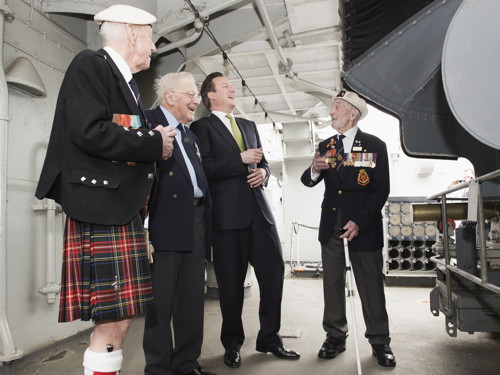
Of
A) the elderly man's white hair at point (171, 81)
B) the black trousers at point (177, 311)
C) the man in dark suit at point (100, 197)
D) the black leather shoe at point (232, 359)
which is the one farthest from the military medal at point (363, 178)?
the man in dark suit at point (100, 197)

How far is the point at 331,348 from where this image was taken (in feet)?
8.81

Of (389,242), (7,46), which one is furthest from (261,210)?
(389,242)

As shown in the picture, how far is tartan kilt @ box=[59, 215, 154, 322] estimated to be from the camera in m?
1.35

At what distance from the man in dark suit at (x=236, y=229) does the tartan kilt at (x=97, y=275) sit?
116 cm

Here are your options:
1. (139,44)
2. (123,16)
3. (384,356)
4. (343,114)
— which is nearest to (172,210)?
(139,44)

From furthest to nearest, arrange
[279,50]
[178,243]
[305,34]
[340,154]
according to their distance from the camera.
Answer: [279,50]
[305,34]
[340,154]
[178,243]

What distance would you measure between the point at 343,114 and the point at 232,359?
1824mm

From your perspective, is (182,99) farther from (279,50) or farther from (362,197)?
(279,50)

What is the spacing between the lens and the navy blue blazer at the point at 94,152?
4.42ft

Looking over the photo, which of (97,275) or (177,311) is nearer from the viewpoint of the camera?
(97,275)

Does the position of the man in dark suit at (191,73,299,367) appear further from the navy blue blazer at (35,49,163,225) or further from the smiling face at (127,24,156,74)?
the navy blue blazer at (35,49,163,225)

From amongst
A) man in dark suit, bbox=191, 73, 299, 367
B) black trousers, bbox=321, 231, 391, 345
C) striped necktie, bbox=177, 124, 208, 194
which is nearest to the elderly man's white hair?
striped necktie, bbox=177, 124, 208, 194

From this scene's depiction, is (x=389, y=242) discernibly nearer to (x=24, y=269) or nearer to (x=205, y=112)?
(x=205, y=112)

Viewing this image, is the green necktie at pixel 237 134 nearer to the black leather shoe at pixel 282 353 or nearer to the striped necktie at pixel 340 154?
the striped necktie at pixel 340 154
